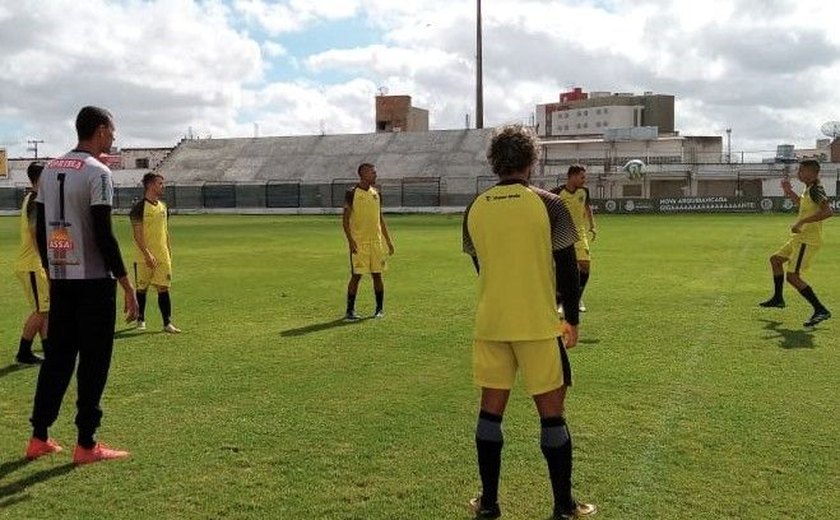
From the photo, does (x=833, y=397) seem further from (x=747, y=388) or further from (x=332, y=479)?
(x=332, y=479)

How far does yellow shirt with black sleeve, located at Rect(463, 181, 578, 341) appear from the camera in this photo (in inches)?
165

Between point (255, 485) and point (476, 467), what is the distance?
1.38m

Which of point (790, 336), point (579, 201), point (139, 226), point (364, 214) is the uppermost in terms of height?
point (579, 201)

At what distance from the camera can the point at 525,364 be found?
14.1 ft

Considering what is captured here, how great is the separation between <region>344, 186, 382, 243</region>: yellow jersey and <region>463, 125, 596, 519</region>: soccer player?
22.6ft

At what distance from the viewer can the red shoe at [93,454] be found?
5.39 meters

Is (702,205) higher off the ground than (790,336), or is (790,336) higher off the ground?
(702,205)

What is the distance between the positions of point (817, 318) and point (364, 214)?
5.91 meters

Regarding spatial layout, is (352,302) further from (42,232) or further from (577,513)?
(577,513)

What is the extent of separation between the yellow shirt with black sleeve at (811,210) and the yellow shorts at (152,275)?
807 centimetres

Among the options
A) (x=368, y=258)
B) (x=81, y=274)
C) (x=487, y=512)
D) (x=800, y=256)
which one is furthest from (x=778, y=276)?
(x=81, y=274)

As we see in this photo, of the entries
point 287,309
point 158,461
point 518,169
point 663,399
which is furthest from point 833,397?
point 287,309

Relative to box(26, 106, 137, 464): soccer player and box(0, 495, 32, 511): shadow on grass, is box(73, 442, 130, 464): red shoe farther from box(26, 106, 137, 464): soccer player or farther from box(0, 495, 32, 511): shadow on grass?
box(0, 495, 32, 511): shadow on grass

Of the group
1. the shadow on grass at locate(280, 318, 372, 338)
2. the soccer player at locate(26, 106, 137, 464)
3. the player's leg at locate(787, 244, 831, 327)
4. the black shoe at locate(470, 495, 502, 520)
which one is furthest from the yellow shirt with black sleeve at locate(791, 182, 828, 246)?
the soccer player at locate(26, 106, 137, 464)
